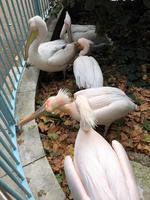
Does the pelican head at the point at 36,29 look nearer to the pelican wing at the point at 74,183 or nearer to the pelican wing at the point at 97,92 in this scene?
the pelican wing at the point at 97,92

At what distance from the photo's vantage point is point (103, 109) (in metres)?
2.75

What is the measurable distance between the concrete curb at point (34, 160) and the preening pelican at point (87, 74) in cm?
57

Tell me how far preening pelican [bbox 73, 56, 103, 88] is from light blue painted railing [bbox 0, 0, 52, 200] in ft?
2.41

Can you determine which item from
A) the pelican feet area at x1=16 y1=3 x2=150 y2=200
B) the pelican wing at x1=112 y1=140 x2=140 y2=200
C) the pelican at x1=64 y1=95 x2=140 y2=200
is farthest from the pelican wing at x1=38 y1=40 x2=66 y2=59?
the pelican wing at x1=112 y1=140 x2=140 y2=200

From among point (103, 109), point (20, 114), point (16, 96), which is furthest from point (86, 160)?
point (16, 96)

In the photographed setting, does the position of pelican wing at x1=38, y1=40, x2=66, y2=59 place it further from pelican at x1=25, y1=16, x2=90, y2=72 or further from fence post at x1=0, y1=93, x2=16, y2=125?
fence post at x1=0, y1=93, x2=16, y2=125

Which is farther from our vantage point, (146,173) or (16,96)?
(16,96)

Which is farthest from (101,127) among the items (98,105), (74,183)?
(74,183)

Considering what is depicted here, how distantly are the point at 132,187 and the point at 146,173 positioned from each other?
2.63 ft

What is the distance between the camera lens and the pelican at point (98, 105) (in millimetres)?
2754

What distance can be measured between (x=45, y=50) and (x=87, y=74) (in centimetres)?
70

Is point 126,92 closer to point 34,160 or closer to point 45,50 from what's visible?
point 45,50

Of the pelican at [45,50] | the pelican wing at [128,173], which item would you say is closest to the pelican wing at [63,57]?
the pelican at [45,50]

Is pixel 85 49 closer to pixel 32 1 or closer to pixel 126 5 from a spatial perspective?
pixel 126 5
